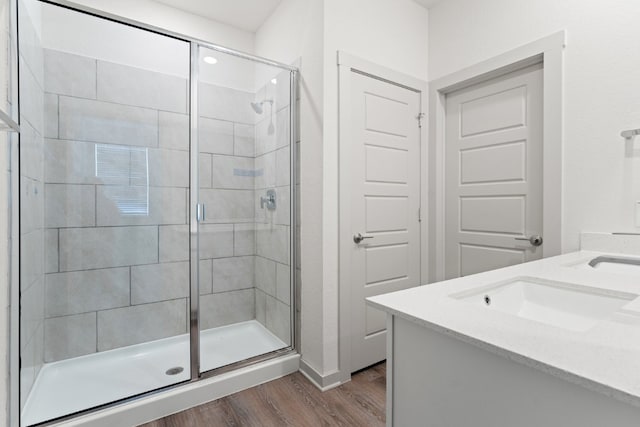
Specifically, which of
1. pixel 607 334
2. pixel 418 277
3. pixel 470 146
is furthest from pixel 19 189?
pixel 470 146

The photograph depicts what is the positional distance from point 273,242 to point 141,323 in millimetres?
Answer: 1104

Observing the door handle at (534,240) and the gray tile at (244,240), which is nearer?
the door handle at (534,240)

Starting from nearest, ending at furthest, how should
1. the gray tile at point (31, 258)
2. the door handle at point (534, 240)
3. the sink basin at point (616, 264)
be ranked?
the sink basin at point (616, 264) < the gray tile at point (31, 258) < the door handle at point (534, 240)

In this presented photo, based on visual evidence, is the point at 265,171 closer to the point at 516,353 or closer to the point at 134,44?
the point at 134,44

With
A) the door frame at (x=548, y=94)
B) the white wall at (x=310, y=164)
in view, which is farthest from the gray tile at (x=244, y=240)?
the door frame at (x=548, y=94)

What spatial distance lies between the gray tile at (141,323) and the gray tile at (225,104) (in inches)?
53.9

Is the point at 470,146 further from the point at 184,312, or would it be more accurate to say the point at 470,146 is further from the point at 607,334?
the point at 184,312

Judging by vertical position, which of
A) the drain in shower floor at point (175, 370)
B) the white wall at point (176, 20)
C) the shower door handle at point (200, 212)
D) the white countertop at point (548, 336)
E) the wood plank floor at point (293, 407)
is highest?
the white wall at point (176, 20)

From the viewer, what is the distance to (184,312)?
94.0 inches

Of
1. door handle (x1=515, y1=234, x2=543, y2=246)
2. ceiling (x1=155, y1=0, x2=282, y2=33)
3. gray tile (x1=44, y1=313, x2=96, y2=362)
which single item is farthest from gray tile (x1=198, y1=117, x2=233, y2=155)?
door handle (x1=515, y1=234, x2=543, y2=246)

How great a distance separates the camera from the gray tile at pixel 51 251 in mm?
2020

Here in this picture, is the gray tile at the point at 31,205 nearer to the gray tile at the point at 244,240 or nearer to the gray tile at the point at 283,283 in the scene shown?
the gray tile at the point at 244,240

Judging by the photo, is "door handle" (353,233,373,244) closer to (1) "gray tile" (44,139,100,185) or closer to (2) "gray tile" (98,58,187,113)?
(2) "gray tile" (98,58,187,113)

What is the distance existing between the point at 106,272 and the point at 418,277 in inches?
87.5
